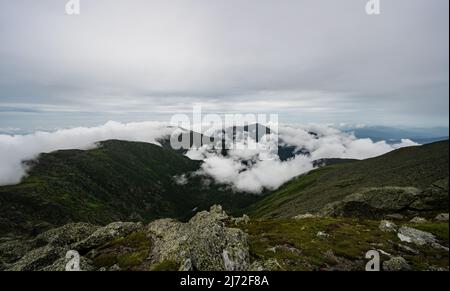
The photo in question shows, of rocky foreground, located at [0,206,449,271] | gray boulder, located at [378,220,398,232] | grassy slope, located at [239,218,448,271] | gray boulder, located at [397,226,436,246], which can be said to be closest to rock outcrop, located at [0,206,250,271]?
rocky foreground, located at [0,206,449,271]

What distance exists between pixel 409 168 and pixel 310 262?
173265 mm

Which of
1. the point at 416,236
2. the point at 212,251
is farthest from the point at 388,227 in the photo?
the point at 212,251

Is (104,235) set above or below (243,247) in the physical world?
below

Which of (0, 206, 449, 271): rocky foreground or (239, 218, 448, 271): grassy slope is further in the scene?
(239, 218, 448, 271): grassy slope

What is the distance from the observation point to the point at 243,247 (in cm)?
4191

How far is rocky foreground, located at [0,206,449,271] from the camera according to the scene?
40500mm

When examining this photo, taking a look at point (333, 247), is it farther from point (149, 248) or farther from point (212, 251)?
point (149, 248)

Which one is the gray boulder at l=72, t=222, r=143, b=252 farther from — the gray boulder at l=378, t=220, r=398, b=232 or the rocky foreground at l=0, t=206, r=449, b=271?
the gray boulder at l=378, t=220, r=398, b=232

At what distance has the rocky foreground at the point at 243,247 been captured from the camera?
133 feet

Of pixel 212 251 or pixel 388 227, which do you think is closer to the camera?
pixel 212 251

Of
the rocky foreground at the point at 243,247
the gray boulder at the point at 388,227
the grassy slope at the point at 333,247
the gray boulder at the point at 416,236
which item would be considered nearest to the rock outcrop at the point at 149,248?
the rocky foreground at the point at 243,247

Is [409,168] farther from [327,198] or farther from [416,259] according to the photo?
[416,259]
